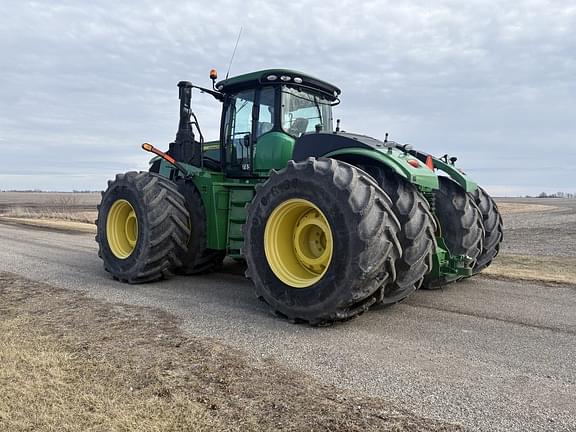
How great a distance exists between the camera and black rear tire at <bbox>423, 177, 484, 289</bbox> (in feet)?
20.8

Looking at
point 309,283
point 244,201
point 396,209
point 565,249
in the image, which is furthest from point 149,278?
point 565,249

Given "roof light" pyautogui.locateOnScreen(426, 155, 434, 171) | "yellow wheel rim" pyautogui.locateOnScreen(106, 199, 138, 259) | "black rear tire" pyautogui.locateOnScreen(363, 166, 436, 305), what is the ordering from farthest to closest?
"yellow wheel rim" pyautogui.locateOnScreen(106, 199, 138, 259) < "roof light" pyautogui.locateOnScreen(426, 155, 434, 171) < "black rear tire" pyautogui.locateOnScreen(363, 166, 436, 305)

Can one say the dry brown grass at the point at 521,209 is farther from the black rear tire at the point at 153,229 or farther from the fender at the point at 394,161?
the black rear tire at the point at 153,229

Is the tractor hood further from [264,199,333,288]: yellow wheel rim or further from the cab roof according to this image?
the cab roof

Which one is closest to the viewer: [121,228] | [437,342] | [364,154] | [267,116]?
[437,342]

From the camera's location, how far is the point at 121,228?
25.0 feet

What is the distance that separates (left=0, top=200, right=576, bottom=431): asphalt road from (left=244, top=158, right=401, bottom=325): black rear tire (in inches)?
9.0

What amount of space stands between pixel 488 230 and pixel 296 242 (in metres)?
3.41

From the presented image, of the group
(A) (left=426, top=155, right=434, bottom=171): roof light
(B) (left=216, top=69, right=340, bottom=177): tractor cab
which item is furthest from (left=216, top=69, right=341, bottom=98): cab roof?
(A) (left=426, top=155, right=434, bottom=171): roof light

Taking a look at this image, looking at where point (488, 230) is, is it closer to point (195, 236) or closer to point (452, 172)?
point (452, 172)

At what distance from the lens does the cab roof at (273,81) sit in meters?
6.73

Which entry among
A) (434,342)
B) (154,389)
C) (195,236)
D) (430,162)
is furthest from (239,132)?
(154,389)

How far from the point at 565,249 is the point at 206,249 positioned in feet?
27.9

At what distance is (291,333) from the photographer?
4.57 metres
